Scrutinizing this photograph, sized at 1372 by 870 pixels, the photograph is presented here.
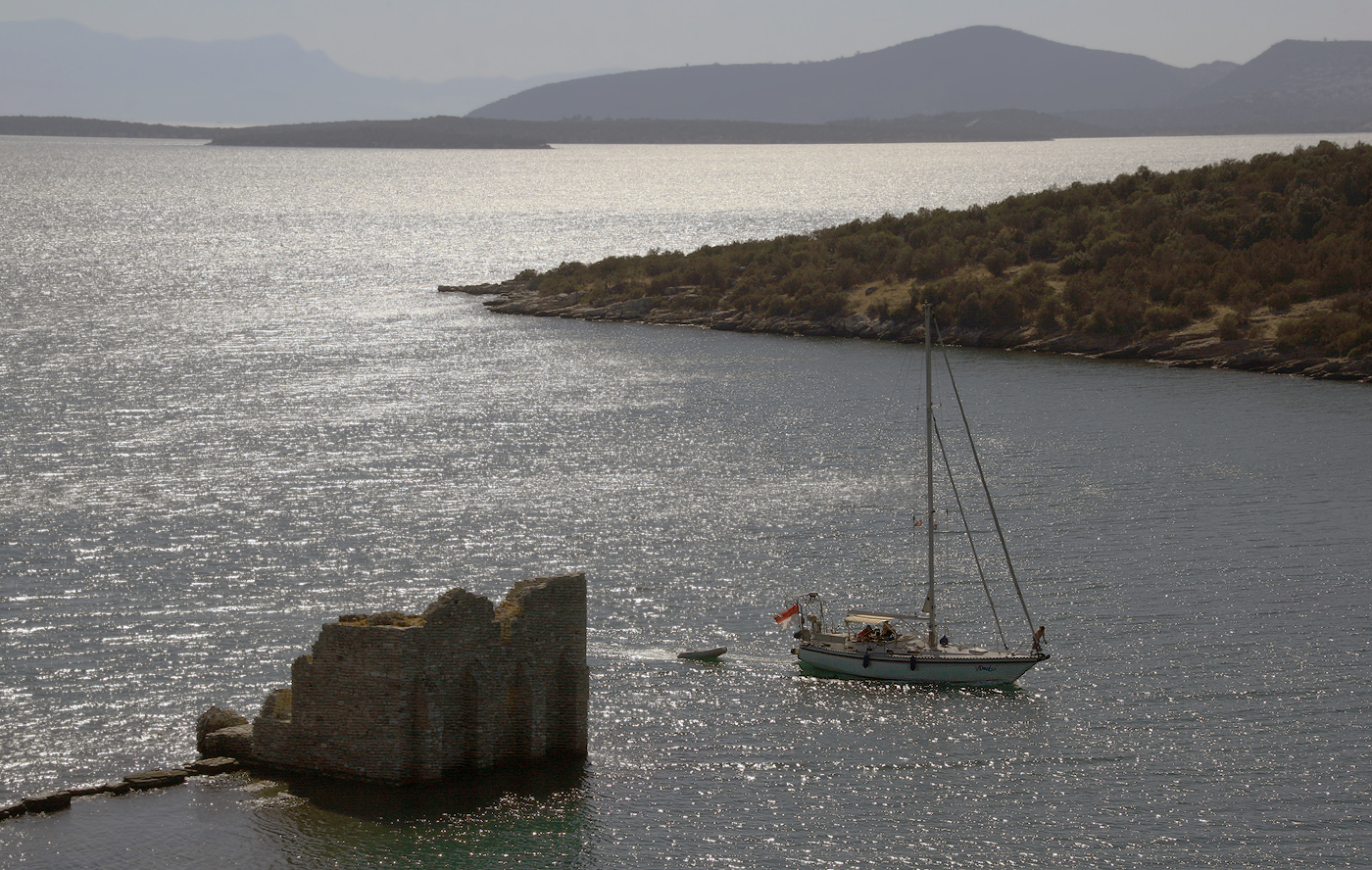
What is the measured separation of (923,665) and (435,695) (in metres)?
14.2

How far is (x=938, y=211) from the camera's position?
125375 millimetres

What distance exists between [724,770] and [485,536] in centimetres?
1944

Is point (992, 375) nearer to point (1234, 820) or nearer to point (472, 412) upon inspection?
point (472, 412)

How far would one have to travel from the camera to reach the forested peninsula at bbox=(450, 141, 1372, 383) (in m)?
90.2

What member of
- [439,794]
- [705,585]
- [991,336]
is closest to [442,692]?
[439,794]

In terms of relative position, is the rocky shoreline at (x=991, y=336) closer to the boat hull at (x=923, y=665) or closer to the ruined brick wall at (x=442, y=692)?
the boat hull at (x=923, y=665)

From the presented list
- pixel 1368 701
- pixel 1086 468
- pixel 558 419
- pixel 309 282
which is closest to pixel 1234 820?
pixel 1368 701

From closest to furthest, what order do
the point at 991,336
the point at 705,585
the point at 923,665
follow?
the point at 923,665 < the point at 705,585 < the point at 991,336

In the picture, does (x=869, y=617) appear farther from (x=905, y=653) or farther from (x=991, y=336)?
(x=991, y=336)

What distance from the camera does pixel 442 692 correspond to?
2878cm

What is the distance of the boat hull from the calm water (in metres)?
0.62

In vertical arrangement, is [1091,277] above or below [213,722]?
above

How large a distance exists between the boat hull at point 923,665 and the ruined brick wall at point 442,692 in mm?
8979

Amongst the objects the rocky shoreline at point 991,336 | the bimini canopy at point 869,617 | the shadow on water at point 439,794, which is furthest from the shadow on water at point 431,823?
the rocky shoreline at point 991,336
